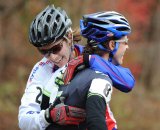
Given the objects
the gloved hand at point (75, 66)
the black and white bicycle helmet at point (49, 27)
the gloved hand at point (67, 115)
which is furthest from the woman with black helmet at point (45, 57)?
the gloved hand at point (67, 115)

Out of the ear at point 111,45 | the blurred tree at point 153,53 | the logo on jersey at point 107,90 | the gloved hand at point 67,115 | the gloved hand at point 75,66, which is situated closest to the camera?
the logo on jersey at point 107,90

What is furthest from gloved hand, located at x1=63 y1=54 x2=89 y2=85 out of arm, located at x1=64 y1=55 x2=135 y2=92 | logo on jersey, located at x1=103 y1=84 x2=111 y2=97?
logo on jersey, located at x1=103 y1=84 x2=111 y2=97

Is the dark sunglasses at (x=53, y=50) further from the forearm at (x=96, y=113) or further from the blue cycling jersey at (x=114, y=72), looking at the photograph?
the forearm at (x=96, y=113)

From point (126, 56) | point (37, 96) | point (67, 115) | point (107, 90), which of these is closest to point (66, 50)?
point (37, 96)

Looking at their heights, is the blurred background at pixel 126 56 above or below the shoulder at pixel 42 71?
below

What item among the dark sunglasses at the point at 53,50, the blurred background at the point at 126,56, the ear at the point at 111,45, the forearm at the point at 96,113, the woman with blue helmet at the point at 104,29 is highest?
the woman with blue helmet at the point at 104,29

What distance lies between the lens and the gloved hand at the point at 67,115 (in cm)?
548

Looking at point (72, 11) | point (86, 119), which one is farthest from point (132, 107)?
point (86, 119)

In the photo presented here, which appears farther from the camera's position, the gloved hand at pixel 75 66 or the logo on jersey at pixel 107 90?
the gloved hand at pixel 75 66

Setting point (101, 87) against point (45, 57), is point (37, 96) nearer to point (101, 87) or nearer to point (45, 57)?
point (45, 57)

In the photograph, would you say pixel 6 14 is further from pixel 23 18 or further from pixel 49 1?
pixel 49 1

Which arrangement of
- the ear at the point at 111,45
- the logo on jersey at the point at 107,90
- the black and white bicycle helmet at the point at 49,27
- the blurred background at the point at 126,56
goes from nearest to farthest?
the logo on jersey at the point at 107,90 → the ear at the point at 111,45 → the black and white bicycle helmet at the point at 49,27 → the blurred background at the point at 126,56

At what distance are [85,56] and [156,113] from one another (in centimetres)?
1901

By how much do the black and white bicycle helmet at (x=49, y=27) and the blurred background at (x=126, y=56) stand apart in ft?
35.8
